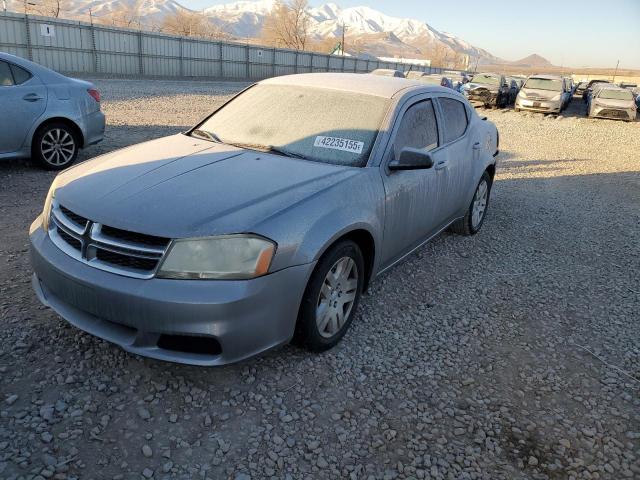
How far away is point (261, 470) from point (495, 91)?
25.1m

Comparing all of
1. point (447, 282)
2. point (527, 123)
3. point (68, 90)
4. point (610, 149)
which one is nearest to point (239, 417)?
point (447, 282)

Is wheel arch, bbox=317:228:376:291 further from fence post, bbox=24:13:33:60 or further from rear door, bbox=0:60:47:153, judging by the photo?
fence post, bbox=24:13:33:60

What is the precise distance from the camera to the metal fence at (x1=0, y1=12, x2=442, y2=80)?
25384 millimetres

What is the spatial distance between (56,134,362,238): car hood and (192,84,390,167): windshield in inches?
6.6

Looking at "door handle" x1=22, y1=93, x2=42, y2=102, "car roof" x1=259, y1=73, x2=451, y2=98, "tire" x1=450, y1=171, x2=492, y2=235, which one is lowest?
"tire" x1=450, y1=171, x2=492, y2=235

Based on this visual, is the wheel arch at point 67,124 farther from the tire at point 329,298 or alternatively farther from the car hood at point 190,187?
the tire at point 329,298

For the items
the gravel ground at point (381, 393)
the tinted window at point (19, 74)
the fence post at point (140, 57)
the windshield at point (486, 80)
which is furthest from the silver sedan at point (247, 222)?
the fence post at point (140, 57)

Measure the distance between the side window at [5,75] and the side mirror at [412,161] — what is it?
5.41 m

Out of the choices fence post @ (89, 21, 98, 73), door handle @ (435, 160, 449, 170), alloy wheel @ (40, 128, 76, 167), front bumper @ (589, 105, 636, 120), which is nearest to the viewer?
door handle @ (435, 160, 449, 170)

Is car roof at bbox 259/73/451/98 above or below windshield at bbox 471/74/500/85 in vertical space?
above

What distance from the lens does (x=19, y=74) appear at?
654 centimetres

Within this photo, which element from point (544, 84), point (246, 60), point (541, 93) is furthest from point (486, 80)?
point (246, 60)

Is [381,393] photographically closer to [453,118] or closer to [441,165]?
[441,165]

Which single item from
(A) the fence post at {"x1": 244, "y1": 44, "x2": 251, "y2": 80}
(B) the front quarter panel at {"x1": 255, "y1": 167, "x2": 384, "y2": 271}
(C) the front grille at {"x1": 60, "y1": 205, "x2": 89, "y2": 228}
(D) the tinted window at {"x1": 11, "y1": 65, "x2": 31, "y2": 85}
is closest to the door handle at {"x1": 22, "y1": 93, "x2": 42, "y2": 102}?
(D) the tinted window at {"x1": 11, "y1": 65, "x2": 31, "y2": 85}
